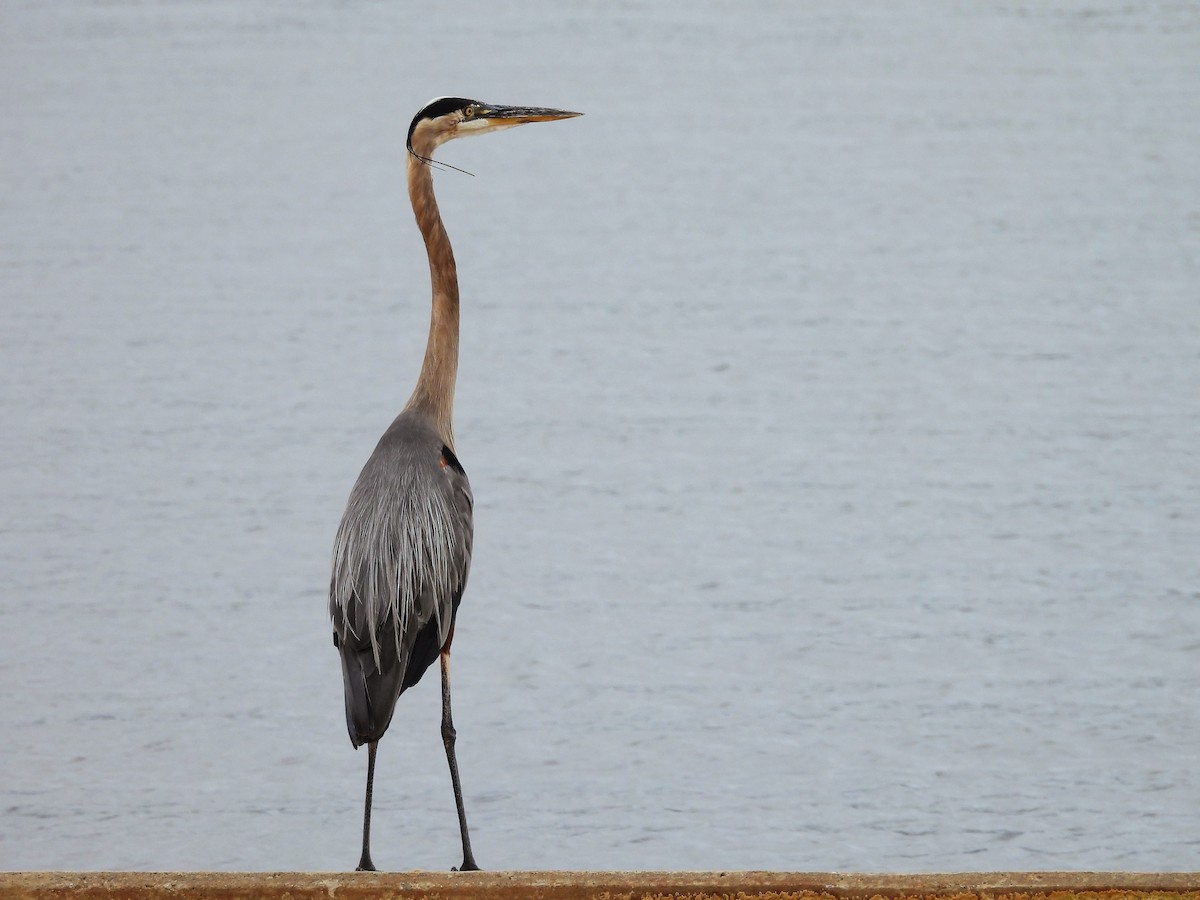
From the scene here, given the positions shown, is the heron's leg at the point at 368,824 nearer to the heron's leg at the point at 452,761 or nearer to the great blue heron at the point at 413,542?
the great blue heron at the point at 413,542

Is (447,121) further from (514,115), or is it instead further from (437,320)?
(437,320)

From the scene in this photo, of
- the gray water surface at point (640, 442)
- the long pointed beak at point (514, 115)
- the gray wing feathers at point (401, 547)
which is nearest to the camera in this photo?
the gray wing feathers at point (401, 547)

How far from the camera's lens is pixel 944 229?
882 centimetres

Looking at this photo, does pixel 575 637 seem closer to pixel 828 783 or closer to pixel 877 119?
pixel 828 783

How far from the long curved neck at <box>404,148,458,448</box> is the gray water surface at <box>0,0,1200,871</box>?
1056mm

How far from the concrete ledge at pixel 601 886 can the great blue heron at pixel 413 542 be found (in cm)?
43

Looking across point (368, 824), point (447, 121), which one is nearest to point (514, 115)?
point (447, 121)

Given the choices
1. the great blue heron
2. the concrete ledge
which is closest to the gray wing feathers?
the great blue heron

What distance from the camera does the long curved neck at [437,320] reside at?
11.7 feet

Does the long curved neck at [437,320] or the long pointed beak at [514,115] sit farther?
the long pointed beak at [514,115]

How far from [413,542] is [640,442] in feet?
10.7

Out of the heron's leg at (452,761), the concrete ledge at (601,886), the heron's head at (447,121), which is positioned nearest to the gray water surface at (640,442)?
the heron's leg at (452,761)

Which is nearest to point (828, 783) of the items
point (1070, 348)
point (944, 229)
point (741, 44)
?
point (1070, 348)

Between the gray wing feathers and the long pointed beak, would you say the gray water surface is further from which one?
the long pointed beak
